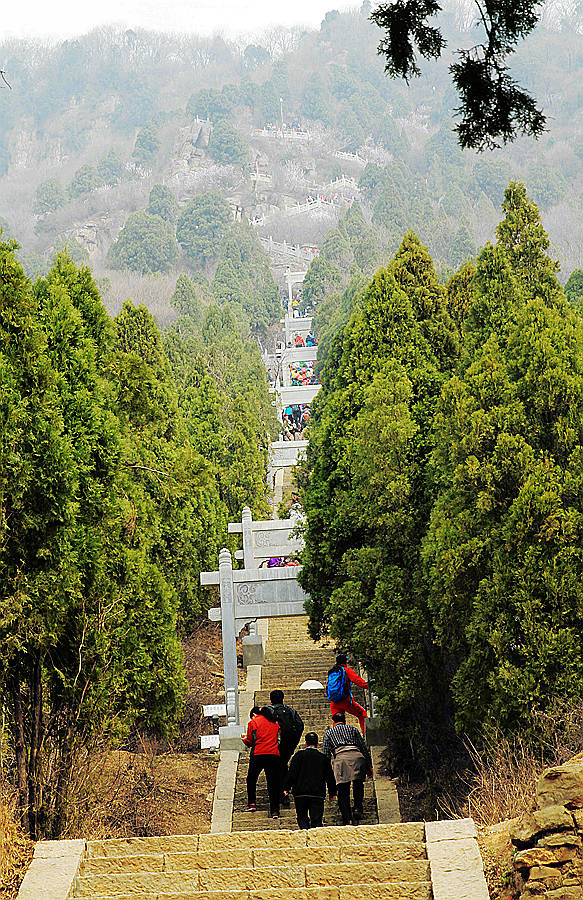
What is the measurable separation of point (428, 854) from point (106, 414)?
5.26 m

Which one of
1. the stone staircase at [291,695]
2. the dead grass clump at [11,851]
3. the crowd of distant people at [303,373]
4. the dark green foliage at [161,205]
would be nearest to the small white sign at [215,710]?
the stone staircase at [291,695]

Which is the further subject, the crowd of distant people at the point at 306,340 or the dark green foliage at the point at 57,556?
the crowd of distant people at the point at 306,340

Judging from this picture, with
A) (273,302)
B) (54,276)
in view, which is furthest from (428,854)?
(273,302)

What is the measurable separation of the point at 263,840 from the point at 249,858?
0.18 meters

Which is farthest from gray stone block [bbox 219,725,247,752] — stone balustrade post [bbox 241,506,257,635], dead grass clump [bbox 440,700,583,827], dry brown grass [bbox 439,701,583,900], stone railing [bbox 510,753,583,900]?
stone railing [bbox 510,753,583,900]

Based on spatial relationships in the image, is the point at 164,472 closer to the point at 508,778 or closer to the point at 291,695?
the point at 291,695

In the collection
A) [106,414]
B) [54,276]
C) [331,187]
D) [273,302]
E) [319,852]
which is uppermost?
[331,187]

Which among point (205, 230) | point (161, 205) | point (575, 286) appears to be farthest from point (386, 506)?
point (161, 205)

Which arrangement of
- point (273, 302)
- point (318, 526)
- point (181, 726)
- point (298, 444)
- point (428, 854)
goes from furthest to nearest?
1. point (273, 302)
2. point (298, 444)
3. point (181, 726)
4. point (318, 526)
5. point (428, 854)

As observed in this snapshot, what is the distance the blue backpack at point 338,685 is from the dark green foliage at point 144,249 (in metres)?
71.0

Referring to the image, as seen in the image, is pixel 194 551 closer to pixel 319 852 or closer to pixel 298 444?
pixel 319 852

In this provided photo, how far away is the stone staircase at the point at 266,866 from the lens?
6008 millimetres

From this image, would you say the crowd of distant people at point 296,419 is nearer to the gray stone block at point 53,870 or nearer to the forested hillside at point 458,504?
the forested hillside at point 458,504

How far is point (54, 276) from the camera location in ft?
38.8
